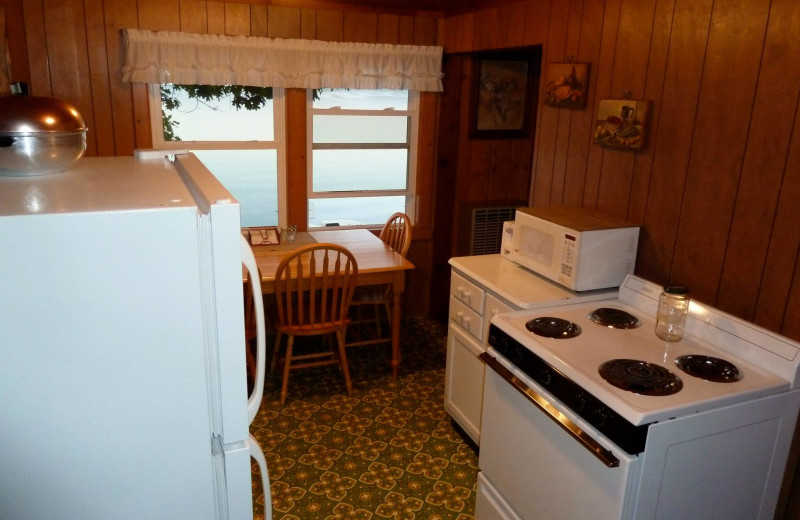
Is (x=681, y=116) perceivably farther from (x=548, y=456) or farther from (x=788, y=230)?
(x=548, y=456)

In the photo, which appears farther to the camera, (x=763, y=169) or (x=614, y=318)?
(x=614, y=318)

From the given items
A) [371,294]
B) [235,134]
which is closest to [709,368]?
[371,294]

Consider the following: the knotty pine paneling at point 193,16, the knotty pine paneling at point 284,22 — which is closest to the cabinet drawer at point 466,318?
the knotty pine paneling at point 284,22

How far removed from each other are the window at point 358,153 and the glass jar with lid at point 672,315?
2650mm

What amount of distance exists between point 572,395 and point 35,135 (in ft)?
5.03

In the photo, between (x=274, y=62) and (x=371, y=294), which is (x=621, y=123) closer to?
(x=371, y=294)

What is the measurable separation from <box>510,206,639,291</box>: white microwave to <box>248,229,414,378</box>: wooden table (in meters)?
1.02

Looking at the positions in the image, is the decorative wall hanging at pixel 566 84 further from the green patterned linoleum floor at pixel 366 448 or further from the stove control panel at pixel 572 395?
the green patterned linoleum floor at pixel 366 448

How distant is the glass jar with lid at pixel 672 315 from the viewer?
2.13m

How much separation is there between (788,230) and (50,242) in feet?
6.79

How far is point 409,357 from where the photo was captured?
13.4ft

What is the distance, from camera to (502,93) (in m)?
4.32

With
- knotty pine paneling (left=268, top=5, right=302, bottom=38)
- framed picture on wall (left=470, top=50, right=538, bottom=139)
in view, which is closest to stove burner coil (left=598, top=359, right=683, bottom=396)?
framed picture on wall (left=470, top=50, right=538, bottom=139)

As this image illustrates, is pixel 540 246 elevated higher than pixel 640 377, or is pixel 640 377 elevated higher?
pixel 540 246
